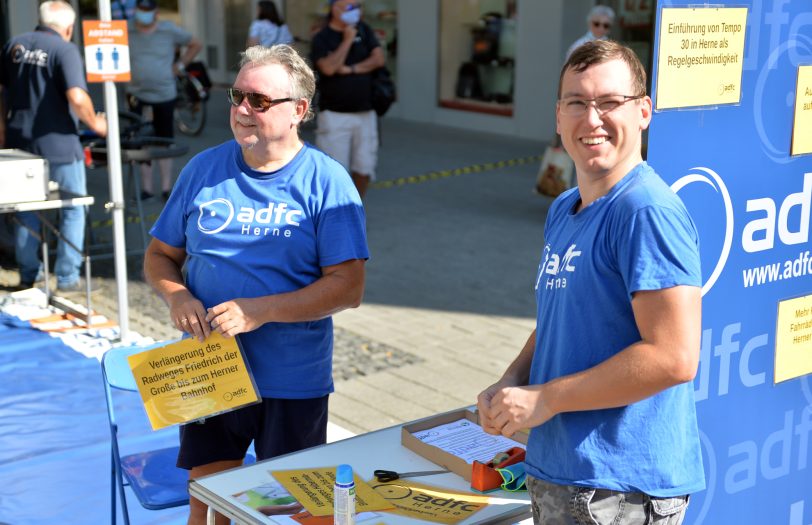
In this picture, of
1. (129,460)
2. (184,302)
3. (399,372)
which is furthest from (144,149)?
(184,302)

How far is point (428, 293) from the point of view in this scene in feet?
24.3

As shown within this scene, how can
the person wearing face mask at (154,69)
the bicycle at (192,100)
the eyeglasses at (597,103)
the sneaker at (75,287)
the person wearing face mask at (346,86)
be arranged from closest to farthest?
the eyeglasses at (597,103), the sneaker at (75,287), the person wearing face mask at (346,86), the person wearing face mask at (154,69), the bicycle at (192,100)

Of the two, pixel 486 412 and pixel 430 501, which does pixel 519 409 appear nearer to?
pixel 486 412

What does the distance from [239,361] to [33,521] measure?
5.73ft

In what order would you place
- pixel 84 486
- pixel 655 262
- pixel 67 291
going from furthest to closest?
1. pixel 67 291
2. pixel 84 486
3. pixel 655 262

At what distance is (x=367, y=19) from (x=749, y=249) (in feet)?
49.3

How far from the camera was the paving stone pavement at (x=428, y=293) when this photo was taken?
5.64 metres

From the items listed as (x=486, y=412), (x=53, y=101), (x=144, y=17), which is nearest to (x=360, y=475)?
(x=486, y=412)

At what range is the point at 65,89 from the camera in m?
6.84

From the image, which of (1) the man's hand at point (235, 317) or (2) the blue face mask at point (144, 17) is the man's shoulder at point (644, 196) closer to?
(1) the man's hand at point (235, 317)

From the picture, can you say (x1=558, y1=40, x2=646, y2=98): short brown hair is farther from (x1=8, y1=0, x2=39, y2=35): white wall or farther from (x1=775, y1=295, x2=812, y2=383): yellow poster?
(x1=8, y1=0, x2=39, y2=35): white wall

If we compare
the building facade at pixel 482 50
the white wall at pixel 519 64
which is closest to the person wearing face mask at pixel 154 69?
the building facade at pixel 482 50

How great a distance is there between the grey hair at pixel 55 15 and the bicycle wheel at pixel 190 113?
7.50 meters

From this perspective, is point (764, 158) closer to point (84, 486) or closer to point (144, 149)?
point (84, 486)
